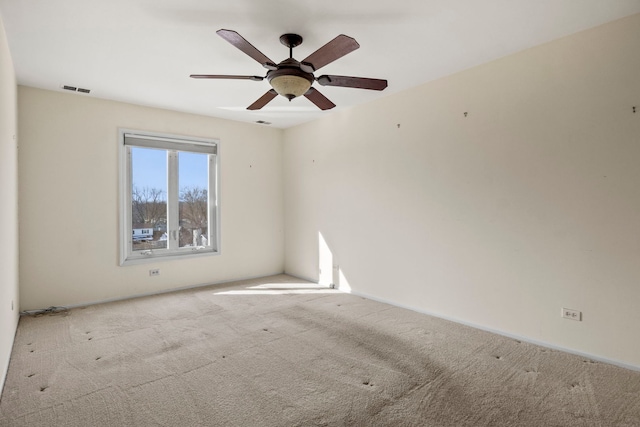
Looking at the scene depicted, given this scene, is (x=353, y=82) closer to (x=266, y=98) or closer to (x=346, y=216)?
(x=266, y=98)

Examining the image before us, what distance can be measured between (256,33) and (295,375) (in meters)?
2.71

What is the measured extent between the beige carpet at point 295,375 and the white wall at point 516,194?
0.38m

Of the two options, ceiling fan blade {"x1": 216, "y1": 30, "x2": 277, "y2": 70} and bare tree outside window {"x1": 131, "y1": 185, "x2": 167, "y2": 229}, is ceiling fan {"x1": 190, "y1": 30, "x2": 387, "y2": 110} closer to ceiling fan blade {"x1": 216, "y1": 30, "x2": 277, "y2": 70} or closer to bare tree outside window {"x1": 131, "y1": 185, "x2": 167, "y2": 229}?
ceiling fan blade {"x1": 216, "y1": 30, "x2": 277, "y2": 70}

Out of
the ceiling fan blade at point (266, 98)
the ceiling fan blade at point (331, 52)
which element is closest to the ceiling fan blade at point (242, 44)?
the ceiling fan blade at point (331, 52)

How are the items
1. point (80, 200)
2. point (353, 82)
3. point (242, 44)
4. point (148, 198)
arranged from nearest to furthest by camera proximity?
point (242, 44) < point (353, 82) < point (80, 200) < point (148, 198)

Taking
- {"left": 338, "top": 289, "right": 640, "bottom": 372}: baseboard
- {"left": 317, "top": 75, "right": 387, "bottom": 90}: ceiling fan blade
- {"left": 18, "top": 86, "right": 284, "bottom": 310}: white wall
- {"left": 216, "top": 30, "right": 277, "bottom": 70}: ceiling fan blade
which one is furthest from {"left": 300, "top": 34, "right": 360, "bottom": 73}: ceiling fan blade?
{"left": 18, "top": 86, "right": 284, "bottom": 310}: white wall

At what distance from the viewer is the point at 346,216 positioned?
4.86 metres

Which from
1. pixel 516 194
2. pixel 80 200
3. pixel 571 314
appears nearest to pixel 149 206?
pixel 80 200

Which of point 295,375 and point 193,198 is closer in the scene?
point 295,375

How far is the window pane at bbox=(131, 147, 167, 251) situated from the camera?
465 centimetres

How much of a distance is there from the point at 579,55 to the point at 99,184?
208 inches

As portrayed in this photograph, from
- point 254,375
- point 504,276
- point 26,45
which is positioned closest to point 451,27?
point 504,276

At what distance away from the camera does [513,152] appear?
3.14 metres

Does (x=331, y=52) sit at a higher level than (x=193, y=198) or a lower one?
higher
